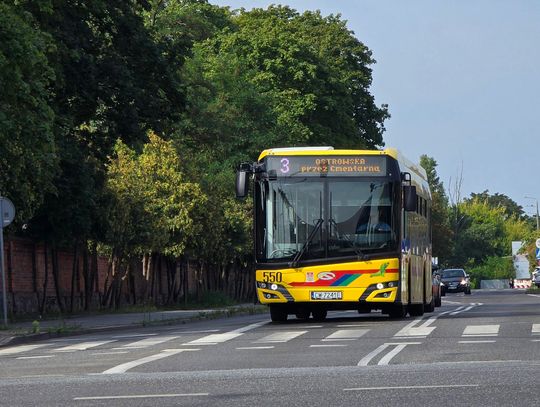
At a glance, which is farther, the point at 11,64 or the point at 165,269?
the point at 165,269

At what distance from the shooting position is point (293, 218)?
27875 millimetres

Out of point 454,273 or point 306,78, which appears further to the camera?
point 454,273

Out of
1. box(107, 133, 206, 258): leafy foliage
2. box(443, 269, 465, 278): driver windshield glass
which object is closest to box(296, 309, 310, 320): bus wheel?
box(107, 133, 206, 258): leafy foliage

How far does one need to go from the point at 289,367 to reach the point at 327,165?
12.4 meters

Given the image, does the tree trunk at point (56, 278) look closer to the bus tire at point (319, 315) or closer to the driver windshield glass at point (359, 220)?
the bus tire at point (319, 315)

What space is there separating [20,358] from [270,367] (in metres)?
5.12

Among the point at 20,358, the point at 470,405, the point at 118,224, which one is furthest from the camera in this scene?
the point at 118,224

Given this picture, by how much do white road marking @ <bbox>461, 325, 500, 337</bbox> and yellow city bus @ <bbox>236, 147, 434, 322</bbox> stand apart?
9.75 ft

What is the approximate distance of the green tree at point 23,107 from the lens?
92.4 feet

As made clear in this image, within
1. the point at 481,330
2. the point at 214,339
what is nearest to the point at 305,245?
the point at 214,339

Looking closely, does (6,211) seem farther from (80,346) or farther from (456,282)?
(456,282)

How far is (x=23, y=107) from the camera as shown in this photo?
29.1 m

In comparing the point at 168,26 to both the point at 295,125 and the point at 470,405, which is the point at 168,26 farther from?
the point at 470,405

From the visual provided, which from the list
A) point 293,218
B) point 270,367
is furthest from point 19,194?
point 270,367
